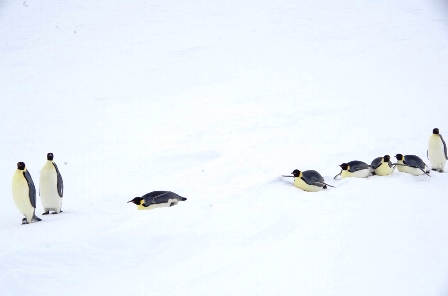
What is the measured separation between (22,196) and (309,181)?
3103mm

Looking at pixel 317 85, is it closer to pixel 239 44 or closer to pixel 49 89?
pixel 239 44

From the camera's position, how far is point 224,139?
11.1m

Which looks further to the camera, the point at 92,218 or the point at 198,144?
the point at 198,144

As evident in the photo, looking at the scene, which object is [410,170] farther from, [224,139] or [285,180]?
[224,139]

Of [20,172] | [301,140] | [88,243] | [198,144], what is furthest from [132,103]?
[88,243]

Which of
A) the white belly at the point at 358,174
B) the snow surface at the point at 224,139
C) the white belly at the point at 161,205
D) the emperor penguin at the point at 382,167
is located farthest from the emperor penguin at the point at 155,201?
the emperor penguin at the point at 382,167

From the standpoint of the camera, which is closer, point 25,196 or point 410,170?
point 25,196

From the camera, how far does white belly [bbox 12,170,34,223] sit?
21.5 ft

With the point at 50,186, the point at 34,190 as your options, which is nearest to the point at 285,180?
the point at 50,186

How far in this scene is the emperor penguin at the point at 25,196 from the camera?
21.5ft

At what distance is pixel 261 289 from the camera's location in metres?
4.35

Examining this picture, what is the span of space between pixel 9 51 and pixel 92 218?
15.1 metres

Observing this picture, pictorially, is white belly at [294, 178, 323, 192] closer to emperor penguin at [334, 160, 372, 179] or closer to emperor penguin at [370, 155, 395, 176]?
emperor penguin at [334, 160, 372, 179]

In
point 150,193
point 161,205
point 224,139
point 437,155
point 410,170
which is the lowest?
point 161,205
